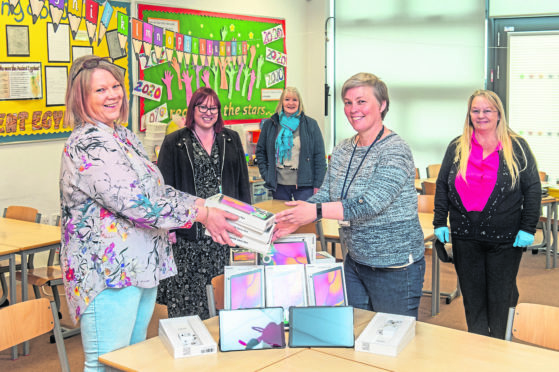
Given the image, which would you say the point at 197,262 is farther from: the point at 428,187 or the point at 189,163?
the point at 428,187

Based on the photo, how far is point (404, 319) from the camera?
2.36 metres

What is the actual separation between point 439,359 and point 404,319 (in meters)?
0.26

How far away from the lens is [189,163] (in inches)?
145

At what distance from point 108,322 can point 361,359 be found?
33.7 inches

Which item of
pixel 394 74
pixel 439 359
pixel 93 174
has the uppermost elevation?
pixel 394 74

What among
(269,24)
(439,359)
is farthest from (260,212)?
(269,24)

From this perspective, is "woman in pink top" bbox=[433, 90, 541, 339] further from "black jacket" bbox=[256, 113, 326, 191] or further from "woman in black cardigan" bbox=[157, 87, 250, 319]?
"black jacket" bbox=[256, 113, 326, 191]

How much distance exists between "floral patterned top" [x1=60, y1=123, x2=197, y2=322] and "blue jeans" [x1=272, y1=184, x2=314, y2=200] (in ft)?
13.0

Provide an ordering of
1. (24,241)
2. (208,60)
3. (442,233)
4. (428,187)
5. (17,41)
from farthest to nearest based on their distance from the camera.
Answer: (208,60)
(428,187)
(17,41)
(24,241)
(442,233)

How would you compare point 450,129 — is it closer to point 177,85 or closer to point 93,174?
point 177,85

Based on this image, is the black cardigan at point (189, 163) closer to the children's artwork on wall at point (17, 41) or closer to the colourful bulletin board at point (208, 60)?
the children's artwork on wall at point (17, 41)

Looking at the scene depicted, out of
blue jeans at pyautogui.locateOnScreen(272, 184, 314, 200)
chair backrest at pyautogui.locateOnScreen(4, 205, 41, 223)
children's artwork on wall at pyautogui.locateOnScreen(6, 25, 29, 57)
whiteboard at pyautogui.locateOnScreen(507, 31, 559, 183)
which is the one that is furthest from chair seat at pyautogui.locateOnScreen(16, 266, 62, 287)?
whiteboard at pyautogui.locateOnScreen(507, 31, 559, 183)

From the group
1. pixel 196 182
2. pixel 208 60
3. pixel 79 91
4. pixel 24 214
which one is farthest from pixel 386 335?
pixel 208 60

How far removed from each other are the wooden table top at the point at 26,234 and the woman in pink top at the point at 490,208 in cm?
239
